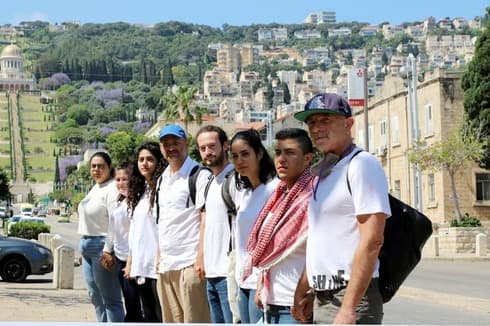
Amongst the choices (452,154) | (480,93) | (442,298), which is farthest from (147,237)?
(480,93)

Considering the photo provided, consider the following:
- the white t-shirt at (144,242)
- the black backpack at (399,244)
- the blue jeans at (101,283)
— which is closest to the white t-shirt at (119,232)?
the blue jeans at (101,283)

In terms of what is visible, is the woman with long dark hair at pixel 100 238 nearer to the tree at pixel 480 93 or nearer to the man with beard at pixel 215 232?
the man with beard at pixel 215 232

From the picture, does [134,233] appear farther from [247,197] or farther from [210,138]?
[247,197]

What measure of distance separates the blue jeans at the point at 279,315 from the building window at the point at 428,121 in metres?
39.7

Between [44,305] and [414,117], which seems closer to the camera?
[44,305]

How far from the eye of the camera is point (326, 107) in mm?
5078

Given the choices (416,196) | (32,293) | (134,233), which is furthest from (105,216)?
(416,196)

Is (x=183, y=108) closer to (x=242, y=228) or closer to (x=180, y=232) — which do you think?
(x=180, y=232)

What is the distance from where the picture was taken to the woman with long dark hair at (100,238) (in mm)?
10227

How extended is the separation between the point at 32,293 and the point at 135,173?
9.11 metres

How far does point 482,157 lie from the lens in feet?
128

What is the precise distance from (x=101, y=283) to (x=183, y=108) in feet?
190

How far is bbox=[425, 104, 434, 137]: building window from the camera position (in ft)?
148

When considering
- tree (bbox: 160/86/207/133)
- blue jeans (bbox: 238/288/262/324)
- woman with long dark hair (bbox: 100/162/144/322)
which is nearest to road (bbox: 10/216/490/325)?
woman with long dark hair (bbox: 100/162/144/322)
